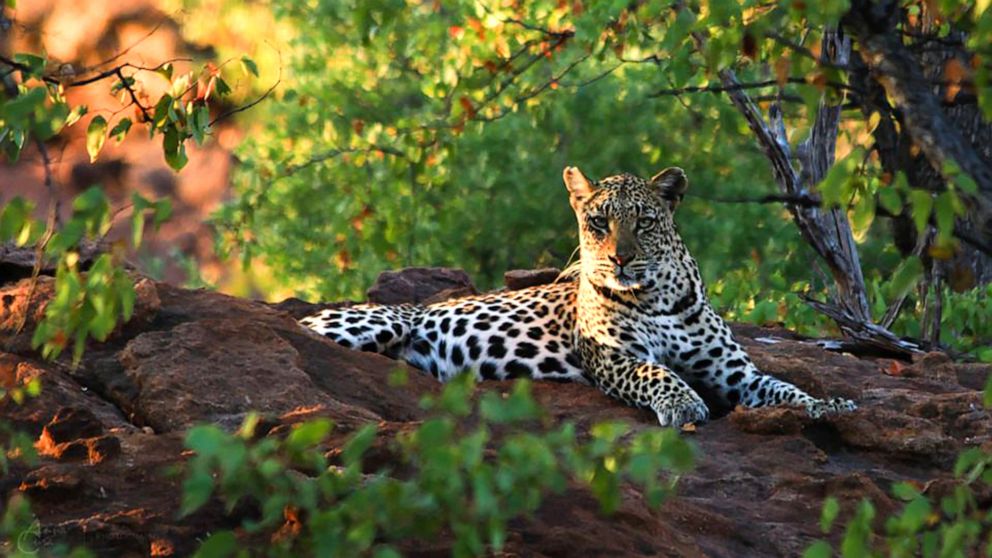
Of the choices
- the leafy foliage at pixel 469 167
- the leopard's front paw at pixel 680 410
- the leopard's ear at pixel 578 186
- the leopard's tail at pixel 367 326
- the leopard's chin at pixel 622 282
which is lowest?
the leopard's front paw at pixel 680 410

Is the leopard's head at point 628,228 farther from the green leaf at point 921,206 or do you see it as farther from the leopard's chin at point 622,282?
the green leaf at point 921,206

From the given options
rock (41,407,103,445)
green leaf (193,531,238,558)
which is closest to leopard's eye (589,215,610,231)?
rock (41,407,103,445)

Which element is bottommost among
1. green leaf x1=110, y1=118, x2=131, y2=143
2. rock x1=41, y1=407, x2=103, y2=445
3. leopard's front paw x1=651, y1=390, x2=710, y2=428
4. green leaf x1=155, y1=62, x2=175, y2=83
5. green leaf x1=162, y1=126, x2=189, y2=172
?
rock x1=41, y1=407, x2=103, y2=445

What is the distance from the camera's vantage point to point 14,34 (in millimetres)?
6430

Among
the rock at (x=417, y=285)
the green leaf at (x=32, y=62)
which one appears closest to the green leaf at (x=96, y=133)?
the green leaf at (x=32, y=62)

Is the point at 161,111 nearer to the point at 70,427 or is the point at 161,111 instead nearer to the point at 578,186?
the point at 70,427

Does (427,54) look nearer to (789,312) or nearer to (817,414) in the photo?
(789,312)

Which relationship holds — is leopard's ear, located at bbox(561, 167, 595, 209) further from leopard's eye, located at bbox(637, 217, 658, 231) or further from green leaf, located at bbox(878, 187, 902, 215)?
green leaf, located at bbox(878, 187, 902, 215)

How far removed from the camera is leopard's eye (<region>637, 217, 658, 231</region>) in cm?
1050

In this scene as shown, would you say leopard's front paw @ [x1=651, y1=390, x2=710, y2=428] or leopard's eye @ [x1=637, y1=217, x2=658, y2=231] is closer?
leopard's front paw @ [x1=651, y1=390, x2=710, y2=428]

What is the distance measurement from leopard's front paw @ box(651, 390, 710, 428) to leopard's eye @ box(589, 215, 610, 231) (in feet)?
4.17

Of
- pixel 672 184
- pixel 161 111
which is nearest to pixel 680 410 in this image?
pixel 672 184

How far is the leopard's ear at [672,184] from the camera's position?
1079 centimetres

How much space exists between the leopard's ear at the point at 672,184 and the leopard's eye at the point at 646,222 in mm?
306
